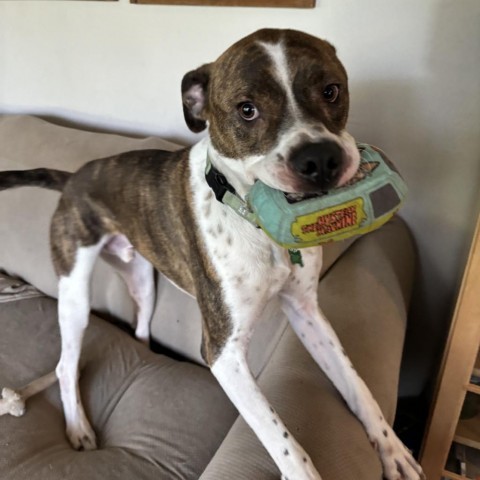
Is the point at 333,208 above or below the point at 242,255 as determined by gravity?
above

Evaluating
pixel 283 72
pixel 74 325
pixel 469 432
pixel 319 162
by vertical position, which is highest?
pixel 283 72

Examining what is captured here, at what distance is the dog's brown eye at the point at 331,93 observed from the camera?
1.06 m

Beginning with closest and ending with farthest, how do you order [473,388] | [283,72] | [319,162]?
1. [319,162]
2. [283,72]
3. [473,388]

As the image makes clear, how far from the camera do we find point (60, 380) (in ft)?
5.27

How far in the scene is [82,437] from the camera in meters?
1.52

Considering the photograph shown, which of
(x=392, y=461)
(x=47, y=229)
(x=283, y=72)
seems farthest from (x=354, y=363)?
(x=47, y=229)

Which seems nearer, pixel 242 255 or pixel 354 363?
pixel 242 255

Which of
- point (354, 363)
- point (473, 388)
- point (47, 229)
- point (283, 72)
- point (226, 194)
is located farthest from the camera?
point (47, 229)

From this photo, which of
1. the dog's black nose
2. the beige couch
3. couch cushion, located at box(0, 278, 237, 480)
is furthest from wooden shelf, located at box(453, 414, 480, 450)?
the dog's black nose

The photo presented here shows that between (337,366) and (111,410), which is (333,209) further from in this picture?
(111,410)

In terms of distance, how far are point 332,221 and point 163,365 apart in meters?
0.96

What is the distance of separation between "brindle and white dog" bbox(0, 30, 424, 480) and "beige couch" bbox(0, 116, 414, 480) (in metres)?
0.07

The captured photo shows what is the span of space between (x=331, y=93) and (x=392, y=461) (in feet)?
2.62

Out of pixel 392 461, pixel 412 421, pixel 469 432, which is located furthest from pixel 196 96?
pixel 412 421
